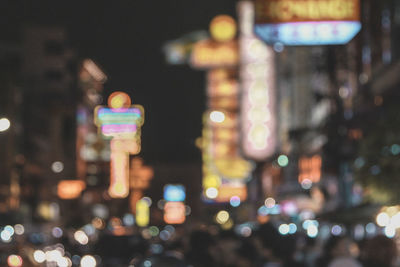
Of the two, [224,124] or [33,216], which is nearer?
[224,124]

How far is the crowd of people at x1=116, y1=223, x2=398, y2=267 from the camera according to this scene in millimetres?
10961

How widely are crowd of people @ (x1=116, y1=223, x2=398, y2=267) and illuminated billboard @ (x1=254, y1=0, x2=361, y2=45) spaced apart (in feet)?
14.4

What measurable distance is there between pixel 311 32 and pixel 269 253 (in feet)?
16.3

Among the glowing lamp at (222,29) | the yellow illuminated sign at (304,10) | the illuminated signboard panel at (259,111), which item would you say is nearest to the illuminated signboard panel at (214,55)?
A: the glowing lamp at (222,29)

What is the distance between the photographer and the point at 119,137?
122 m

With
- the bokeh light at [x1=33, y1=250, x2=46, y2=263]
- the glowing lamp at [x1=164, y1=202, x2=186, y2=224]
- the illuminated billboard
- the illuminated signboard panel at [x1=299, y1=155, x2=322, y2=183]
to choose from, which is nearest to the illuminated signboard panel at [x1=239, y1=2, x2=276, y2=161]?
the illuminated signboard panel at [x1=299, y1=155, x2=322, y2=183]

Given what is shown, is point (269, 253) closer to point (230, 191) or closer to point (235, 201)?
point (230, 191)

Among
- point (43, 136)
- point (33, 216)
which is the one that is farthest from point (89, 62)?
point (33, 216)

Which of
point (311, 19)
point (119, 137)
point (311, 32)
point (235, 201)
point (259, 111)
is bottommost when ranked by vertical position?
point (235, 201)

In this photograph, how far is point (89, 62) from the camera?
159m

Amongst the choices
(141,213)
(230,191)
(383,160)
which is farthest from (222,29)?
(141,213)

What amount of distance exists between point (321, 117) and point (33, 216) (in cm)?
4003

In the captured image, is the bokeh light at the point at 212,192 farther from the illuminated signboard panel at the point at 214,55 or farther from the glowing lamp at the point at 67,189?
the illuminated signboard panel at the point at 214,55

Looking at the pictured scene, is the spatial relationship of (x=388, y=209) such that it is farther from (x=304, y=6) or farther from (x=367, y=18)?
(x=367, y=18)
